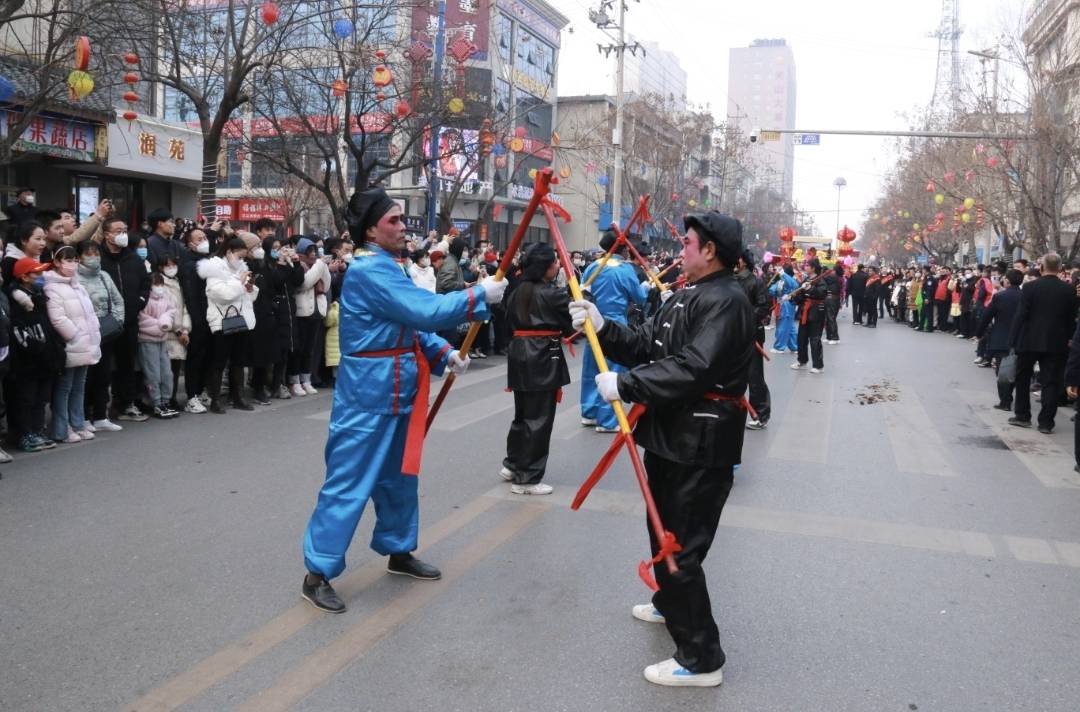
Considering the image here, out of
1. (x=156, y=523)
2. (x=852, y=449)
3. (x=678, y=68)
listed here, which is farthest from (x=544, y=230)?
(x=678, y=68)

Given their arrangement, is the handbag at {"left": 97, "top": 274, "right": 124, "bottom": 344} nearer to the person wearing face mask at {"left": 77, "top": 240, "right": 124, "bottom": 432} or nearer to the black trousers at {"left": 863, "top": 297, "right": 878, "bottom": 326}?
the person wearing face mask at {"left": 77, "top": 240, "right": 124, "bottom": 432}

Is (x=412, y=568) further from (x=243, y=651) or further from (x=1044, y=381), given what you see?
(x=1044, y=381)

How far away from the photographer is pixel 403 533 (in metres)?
4.49

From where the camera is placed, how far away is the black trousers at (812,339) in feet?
46.3

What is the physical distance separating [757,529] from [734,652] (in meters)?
1.85

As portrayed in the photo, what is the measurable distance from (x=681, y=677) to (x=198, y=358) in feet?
22.9

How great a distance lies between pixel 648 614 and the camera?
4098 mm

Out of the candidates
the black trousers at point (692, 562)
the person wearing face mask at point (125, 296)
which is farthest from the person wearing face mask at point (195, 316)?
the black trousers at point (692, 562)

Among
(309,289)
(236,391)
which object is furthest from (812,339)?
(236,391)

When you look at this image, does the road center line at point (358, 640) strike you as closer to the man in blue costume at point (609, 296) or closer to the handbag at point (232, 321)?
the man in blue costume at point (609, 296)

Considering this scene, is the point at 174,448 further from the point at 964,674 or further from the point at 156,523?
the point at 964,674

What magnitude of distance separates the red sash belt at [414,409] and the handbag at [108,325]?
15.2 feet

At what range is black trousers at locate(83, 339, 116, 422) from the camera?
8031 mm

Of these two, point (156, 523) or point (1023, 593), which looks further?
point (156, 523)
